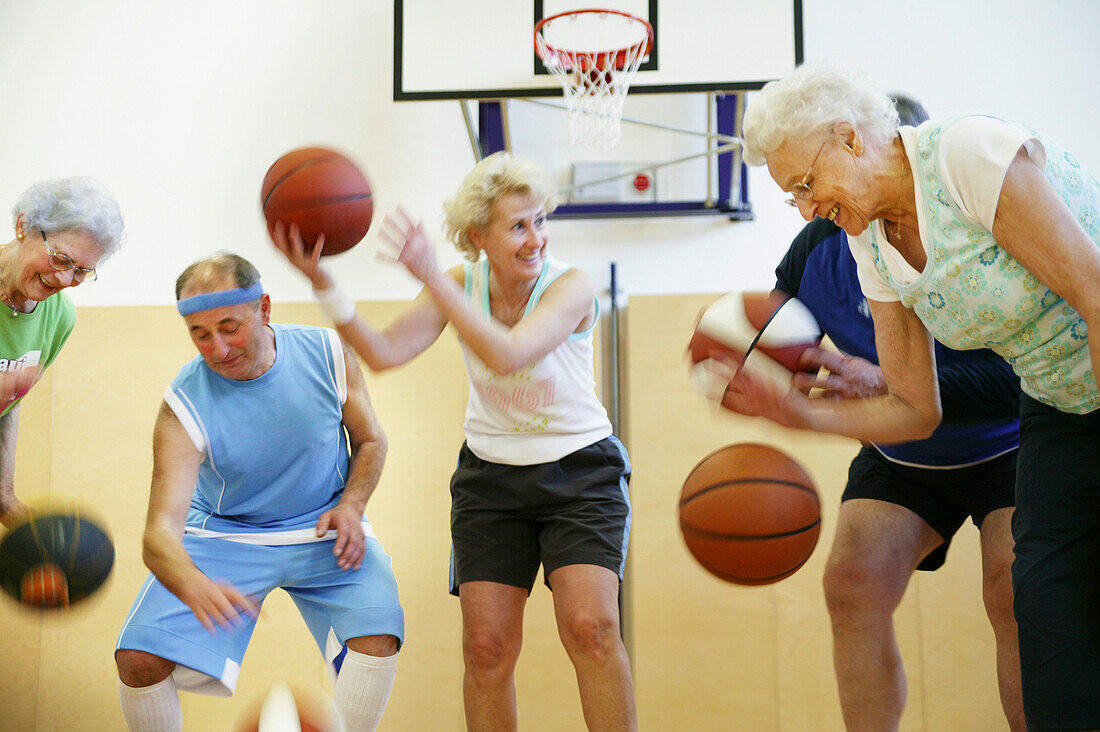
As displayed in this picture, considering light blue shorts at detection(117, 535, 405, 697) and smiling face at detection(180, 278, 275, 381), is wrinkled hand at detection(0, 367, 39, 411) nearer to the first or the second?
smiling face at detection(180, 278, 275, 381)

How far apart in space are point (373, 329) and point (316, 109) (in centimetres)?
257

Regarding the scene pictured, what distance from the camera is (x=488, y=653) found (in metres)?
2.15

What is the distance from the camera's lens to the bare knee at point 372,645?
7.22 feet

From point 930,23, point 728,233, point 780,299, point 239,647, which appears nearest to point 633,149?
point 728,233

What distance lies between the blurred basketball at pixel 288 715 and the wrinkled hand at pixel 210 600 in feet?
1.31

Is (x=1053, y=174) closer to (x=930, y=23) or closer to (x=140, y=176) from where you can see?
(x=930, y=23)

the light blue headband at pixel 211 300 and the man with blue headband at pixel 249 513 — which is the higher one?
the light blue headband at pixel 211 300

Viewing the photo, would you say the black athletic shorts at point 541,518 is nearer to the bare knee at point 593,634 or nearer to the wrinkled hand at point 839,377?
the bare knee at point 593,634

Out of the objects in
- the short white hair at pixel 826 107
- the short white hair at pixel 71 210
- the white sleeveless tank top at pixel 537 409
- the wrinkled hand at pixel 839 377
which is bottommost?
the white sleeveless tank top at pixel 537 409

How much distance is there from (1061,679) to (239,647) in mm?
1754

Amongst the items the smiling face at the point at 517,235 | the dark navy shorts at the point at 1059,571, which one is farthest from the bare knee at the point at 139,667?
the dark navy shorts at the point at 1059,571

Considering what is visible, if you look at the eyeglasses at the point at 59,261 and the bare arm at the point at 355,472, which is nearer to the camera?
the bare arm at the point at 355,472

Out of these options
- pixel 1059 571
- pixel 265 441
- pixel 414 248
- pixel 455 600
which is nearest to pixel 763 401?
pixel 1059 571

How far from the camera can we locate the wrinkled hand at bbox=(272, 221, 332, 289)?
6.55 feet
